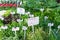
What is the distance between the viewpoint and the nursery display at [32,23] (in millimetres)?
1821

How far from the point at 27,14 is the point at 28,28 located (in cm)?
28

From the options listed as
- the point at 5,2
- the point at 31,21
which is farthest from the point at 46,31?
the point at 5,2

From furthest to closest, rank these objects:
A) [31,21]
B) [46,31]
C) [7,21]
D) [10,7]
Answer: [10,7], [7,21], [46,31], [31,21]

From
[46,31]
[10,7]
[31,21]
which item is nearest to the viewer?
[31,21]

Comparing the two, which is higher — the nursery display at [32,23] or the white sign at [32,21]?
the white sign at [32,21]

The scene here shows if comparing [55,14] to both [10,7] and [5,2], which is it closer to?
[10,7]

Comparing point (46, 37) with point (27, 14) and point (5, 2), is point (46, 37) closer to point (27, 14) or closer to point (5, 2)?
point (27, 14)

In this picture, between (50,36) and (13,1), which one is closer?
(50,36)

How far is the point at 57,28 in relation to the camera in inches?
78.5

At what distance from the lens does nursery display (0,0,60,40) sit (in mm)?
1821

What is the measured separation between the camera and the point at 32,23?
5.88 feet

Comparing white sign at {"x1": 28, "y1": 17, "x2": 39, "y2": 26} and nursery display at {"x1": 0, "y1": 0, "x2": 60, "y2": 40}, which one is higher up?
white sign at {"x1": 28, "y1": 17, "x2": 39, "y2": 26}

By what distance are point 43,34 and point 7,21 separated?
1.58 feet

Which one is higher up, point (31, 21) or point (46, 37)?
point (31, 21)
